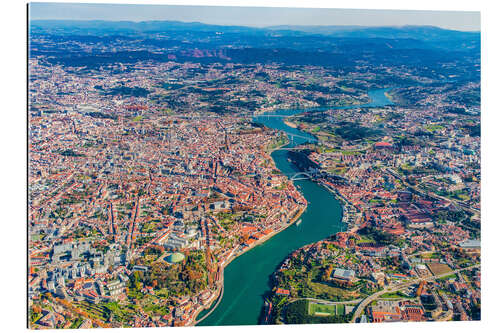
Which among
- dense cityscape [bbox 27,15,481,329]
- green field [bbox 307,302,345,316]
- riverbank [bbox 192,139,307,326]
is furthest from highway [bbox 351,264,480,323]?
riverbank [bbox 192,139,307,326]

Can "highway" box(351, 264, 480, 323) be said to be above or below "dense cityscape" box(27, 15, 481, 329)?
below

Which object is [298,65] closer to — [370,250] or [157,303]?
[370,250]

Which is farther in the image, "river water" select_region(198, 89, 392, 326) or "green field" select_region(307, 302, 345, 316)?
"river water" select_region(198, 89, 392, 326)

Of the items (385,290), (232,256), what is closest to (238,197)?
(232,256)

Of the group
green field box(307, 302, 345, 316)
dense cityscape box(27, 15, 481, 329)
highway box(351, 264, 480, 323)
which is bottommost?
green field box(307, 302, 345, 316)

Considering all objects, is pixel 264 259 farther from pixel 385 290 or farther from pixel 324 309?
pixel 385 290

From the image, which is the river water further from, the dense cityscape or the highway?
the highway
